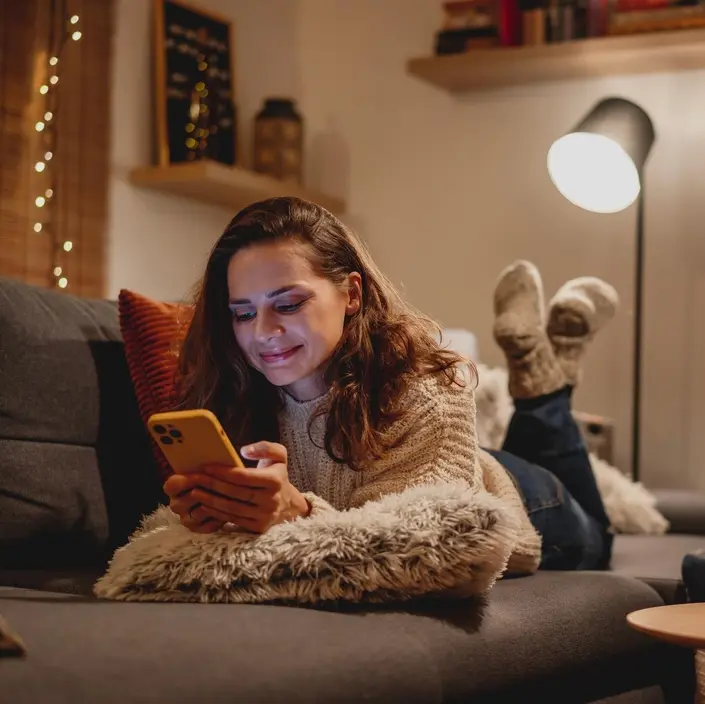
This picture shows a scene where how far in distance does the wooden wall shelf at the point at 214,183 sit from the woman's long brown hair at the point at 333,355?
48.9 inches

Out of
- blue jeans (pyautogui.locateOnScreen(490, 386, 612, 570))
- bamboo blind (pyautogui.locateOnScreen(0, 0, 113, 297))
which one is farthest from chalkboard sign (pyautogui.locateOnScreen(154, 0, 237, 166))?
blue jeans (pyautogui.locateOnScreen(490, 386, 612, 570))

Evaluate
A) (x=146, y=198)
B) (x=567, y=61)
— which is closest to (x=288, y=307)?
(x=146, y=198)

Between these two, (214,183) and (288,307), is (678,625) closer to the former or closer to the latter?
(288,307)

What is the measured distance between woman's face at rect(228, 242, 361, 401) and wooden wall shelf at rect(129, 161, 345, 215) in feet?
4.38

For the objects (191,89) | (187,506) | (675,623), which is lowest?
(675,623)

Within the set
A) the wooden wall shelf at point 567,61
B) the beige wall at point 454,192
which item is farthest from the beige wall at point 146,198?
the wooden wall shelf at point 567,61

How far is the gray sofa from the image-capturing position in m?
0.93

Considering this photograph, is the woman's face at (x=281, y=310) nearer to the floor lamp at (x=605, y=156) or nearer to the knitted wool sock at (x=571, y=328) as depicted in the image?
the knitted wool sock at (x=571, y=328)

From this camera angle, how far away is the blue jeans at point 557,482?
6.04 ft

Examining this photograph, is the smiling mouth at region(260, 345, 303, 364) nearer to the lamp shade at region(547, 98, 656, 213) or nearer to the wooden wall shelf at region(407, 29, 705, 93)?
the lamp shade at region(547, 98, 656, 213)

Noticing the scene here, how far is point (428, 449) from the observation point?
1.41 m

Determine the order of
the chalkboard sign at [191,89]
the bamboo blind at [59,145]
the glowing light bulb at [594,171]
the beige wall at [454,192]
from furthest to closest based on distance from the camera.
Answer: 1. the beige wall at [454,192]
2. the chalkboard sign at [191,89]
3. the glowing light bulb at [594,171]
4. the bamboo blind at [59,145]

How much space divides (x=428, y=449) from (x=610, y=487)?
1.05 meters

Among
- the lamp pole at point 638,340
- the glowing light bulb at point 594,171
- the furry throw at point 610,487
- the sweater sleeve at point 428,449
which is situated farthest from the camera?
the lamp pole at point 638,340
